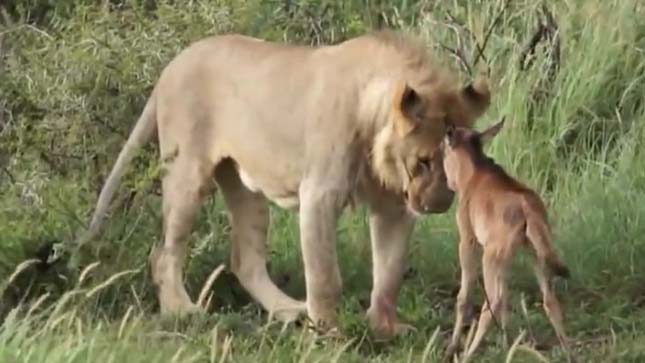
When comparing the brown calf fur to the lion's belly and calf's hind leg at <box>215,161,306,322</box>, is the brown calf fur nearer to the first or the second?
the lion's belly

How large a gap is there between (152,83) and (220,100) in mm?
850

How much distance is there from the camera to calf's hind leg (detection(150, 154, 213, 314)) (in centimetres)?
777

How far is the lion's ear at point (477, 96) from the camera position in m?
6.90

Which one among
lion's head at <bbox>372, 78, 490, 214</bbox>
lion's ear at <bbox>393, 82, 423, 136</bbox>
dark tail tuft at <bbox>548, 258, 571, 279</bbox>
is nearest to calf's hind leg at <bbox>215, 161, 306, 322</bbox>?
lion's head at <bbox>372, 78, 490, 214</bbox>

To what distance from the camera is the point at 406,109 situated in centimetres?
673

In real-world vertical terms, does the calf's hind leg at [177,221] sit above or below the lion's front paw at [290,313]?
above

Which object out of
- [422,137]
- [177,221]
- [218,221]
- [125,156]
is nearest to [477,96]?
[422,137]

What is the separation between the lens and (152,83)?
8477mm

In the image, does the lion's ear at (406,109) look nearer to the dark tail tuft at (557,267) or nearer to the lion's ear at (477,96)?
the lion's ear at (477,96)

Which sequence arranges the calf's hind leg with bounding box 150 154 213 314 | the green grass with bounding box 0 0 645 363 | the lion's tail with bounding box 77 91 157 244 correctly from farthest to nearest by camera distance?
the lion's tail with bounding box 77 91 157 244, the calf's hind leg with bounding box 150 154 213 314, the green grass with bounding box 0 0 645 363

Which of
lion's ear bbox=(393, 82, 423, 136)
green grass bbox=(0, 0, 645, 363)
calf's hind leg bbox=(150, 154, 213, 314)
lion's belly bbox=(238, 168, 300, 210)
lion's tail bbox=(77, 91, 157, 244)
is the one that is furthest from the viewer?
lion's tail bbox=(77, 91, 157, 244)

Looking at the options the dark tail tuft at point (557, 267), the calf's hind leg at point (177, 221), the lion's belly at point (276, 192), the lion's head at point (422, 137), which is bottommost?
the calf's hind leg at point (177, 221)

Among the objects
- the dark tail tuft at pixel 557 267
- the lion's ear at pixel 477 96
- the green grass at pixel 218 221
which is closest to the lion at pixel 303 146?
the lion's ear at pixel 477 96

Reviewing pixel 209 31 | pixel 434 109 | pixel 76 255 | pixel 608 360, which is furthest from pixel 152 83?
pixel 608 360
